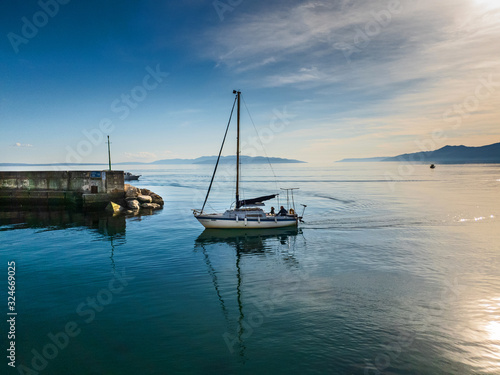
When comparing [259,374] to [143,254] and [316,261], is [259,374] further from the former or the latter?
[143,254]

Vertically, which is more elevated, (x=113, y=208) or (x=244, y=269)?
(x=113, y=208)

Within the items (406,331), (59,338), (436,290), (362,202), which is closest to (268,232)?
(436,290)

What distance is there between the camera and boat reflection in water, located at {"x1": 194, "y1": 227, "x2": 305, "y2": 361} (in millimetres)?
12109

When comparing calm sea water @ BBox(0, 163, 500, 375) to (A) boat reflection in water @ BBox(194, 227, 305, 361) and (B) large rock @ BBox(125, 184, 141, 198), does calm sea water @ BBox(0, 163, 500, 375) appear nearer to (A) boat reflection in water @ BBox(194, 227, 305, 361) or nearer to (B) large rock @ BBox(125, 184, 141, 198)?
(A) boat reflection in water @ BBox(194, 227, 305, 361)

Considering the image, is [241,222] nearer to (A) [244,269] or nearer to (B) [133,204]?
(A) [244,269]

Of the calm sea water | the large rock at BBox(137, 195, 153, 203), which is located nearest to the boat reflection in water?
the calm sea water

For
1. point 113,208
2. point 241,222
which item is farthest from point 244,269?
point 113,208

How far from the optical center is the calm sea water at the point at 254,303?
379 inches

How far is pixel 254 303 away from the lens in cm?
1367

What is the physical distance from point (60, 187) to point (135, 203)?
10.5m

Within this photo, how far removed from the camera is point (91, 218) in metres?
34.8

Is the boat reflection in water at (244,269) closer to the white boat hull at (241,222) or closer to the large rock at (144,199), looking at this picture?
the white boat hull at (241,222)

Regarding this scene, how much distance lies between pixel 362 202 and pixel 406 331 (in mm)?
41366

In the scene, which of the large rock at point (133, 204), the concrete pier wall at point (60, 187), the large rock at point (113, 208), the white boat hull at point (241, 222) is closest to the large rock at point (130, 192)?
the concrete pier wall at point (60, 187)
